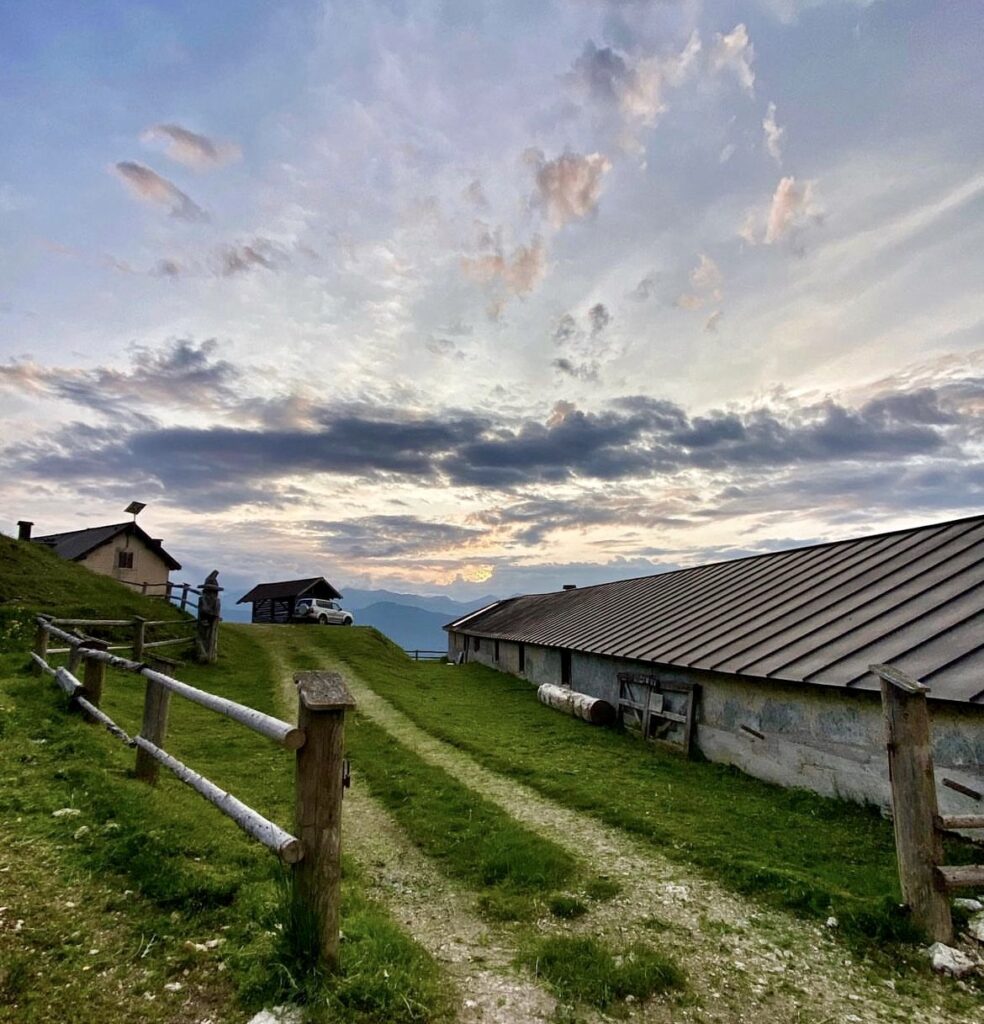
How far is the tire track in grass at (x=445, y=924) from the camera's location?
4656 mm

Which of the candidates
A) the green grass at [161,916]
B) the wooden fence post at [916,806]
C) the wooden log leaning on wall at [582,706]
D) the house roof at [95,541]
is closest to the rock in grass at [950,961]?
the wooden fence post at [916,806]

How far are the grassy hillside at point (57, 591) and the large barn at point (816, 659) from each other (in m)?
20.5

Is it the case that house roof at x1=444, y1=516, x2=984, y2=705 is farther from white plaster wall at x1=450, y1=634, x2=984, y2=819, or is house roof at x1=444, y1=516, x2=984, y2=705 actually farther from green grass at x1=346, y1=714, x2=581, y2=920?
green grass at x1=346, y1=714, x2=581, y2=920

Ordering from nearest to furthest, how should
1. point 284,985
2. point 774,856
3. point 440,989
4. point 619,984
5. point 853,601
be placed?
point 284,985 < point 440,989 < point 619,984 < point 774,856 < point 853,601

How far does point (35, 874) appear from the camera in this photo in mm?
5473

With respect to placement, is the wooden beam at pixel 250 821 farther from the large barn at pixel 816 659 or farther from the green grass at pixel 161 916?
the large barn at pixel 816 659

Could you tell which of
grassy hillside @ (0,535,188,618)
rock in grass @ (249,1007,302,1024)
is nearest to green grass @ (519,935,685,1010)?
rock in grass @ (249,1007,302,1024)

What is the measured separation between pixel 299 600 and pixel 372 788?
161 ft

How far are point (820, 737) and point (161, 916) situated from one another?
1113 centimetres

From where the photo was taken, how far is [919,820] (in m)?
6.33

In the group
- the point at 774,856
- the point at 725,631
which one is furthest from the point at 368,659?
the point at 774,856

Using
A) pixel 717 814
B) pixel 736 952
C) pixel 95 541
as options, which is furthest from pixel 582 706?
pixel 95 541

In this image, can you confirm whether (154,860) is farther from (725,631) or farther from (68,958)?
(725,631)

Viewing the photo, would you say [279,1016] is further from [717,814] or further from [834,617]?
[834,617]
